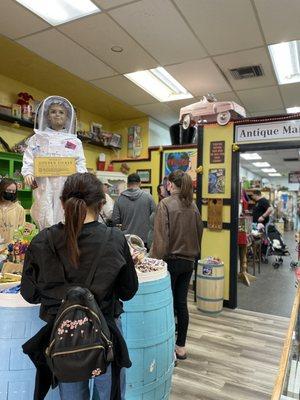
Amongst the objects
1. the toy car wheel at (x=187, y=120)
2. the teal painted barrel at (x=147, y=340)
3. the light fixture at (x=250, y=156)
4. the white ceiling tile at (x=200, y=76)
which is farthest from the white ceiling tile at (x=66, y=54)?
the light fixture at (x=250, y=156)

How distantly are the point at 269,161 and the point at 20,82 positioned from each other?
1018 centimetres

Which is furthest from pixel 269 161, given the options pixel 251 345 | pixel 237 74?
pixel 251 345

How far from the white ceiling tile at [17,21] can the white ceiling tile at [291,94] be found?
3.67 m

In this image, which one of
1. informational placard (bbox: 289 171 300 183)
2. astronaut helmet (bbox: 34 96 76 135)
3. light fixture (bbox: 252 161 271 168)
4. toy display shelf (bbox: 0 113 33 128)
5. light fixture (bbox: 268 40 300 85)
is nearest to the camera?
astronaut helmet (bbox: 34 96 76 135)

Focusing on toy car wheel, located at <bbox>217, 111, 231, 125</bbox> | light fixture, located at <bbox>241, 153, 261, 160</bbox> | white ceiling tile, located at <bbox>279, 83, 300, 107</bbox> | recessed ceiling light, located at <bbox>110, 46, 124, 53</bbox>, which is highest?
recessed ceiling light, located at <bbox>110, 46, 124, 53</bbox>

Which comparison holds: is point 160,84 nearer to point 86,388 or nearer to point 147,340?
point 147,340

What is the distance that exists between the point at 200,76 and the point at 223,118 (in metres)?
1.02

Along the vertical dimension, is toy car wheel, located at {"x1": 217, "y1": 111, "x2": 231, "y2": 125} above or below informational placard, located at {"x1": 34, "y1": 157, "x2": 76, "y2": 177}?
above

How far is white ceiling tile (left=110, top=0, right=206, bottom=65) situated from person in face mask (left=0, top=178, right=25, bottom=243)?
205 centimetres

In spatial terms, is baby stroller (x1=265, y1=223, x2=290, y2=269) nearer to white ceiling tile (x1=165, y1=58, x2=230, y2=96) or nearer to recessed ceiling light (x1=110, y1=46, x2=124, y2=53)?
white ceiling tile (x1=165, y1=58, x2=230, y2=96)

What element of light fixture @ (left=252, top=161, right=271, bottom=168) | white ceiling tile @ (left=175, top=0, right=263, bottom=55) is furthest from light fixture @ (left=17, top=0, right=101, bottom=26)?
light fixture @ (left=252, top=161, right=271, bottom=168)

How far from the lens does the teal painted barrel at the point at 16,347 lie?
142cm

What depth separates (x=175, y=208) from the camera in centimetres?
281

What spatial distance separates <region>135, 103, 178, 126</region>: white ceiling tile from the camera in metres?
6.27
